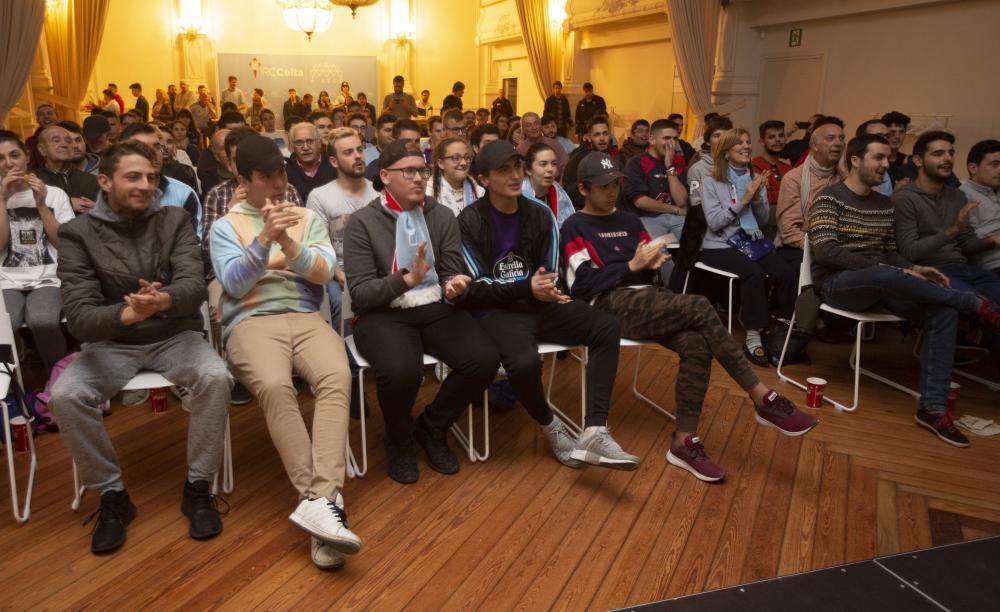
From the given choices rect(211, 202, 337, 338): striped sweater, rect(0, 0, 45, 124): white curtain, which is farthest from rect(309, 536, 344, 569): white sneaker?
rect(0, 0, 45, 124): white curtain

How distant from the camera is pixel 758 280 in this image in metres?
4.23

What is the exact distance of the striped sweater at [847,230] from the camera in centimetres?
Answer: 368

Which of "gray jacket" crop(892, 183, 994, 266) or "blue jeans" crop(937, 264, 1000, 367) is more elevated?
"gray jacket" crop(892, 183, 994, 266)

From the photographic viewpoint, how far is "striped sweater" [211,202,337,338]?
256 cm

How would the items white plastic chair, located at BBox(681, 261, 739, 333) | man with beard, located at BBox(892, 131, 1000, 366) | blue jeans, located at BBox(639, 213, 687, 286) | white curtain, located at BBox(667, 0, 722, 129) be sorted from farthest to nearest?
white curtain, located at BBox(667, 0, 722, 129) → blue jeans, located at BBox(639, 213, 687, 286) → white plastic chair, located at BBox(681, 261, 739, 333) → man with beard, located at BBox(892, 131, 1000, 366)

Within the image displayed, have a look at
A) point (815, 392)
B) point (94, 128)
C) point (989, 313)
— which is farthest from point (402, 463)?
point (94, 128)

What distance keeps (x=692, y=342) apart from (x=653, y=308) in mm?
221

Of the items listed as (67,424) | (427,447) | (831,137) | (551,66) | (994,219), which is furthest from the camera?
(551,66)

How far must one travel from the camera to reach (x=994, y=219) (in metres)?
3.96

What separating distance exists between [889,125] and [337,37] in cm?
1432

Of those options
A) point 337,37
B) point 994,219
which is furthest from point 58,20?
point 994,219

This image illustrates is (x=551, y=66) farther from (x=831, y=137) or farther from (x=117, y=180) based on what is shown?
(x=117, y=180)

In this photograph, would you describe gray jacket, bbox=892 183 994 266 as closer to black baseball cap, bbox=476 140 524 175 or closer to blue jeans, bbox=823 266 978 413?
blue jeans, bbox=823 266 978 413

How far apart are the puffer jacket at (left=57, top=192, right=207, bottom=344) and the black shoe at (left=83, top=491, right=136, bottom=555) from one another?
0.57 m
